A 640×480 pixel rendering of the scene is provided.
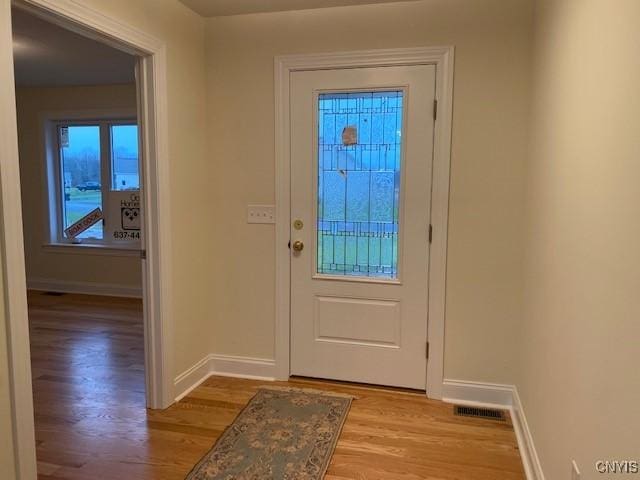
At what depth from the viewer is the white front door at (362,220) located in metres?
2.95

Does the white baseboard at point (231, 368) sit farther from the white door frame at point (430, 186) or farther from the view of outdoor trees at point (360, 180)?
the view of outdoor trees at point (360, 180)

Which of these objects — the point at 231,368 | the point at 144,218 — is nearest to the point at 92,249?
the point at 231,368

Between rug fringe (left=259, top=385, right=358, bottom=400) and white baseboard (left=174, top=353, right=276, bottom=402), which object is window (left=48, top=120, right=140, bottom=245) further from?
rug fringe (left=259, top=385, right=358, bottom=400)

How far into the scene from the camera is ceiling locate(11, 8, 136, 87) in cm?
347

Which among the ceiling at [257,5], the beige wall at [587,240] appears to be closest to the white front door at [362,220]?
the ceiling at [257,5]

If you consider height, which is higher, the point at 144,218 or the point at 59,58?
the point at 59,58

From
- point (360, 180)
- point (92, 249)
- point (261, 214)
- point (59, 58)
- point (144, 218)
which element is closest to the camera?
point (144, 218)

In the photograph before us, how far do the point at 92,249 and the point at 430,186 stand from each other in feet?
14.6

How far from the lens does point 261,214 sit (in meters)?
3.22

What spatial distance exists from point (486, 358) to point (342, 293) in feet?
3.19

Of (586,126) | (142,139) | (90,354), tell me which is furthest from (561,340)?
(90,354)

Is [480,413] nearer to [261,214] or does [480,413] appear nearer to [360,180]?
[360,180]

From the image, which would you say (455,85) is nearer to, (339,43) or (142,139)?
(339,43)

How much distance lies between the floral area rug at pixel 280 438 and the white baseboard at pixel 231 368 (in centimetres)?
19
